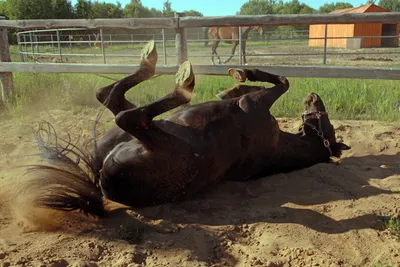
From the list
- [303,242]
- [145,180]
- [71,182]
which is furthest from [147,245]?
[303,242]

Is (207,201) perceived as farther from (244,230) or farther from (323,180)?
(323,180)

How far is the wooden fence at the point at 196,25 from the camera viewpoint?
16.9ft

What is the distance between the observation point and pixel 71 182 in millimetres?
2744

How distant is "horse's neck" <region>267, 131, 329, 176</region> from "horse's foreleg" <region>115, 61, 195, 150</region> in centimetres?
129

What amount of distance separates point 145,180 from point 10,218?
106cm

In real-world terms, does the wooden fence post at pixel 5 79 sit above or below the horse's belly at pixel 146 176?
above

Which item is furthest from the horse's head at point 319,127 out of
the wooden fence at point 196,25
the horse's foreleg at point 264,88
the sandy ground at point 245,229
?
the wooden fence at point 196,25

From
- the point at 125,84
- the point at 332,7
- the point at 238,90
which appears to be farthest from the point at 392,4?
the point at 125,84

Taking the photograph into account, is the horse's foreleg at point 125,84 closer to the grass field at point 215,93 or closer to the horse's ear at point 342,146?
the horse's ear at point 342,146

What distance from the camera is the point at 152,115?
9.06 ft

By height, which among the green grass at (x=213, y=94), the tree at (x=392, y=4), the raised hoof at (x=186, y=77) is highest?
the tree at (x=392, y=4)

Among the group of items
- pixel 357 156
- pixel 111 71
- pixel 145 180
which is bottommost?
pixel 357 156

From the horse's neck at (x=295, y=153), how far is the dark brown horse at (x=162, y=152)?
91 mm

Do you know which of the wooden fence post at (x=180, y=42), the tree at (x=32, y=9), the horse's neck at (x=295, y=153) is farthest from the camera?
the tree at (x=32, y=9)
